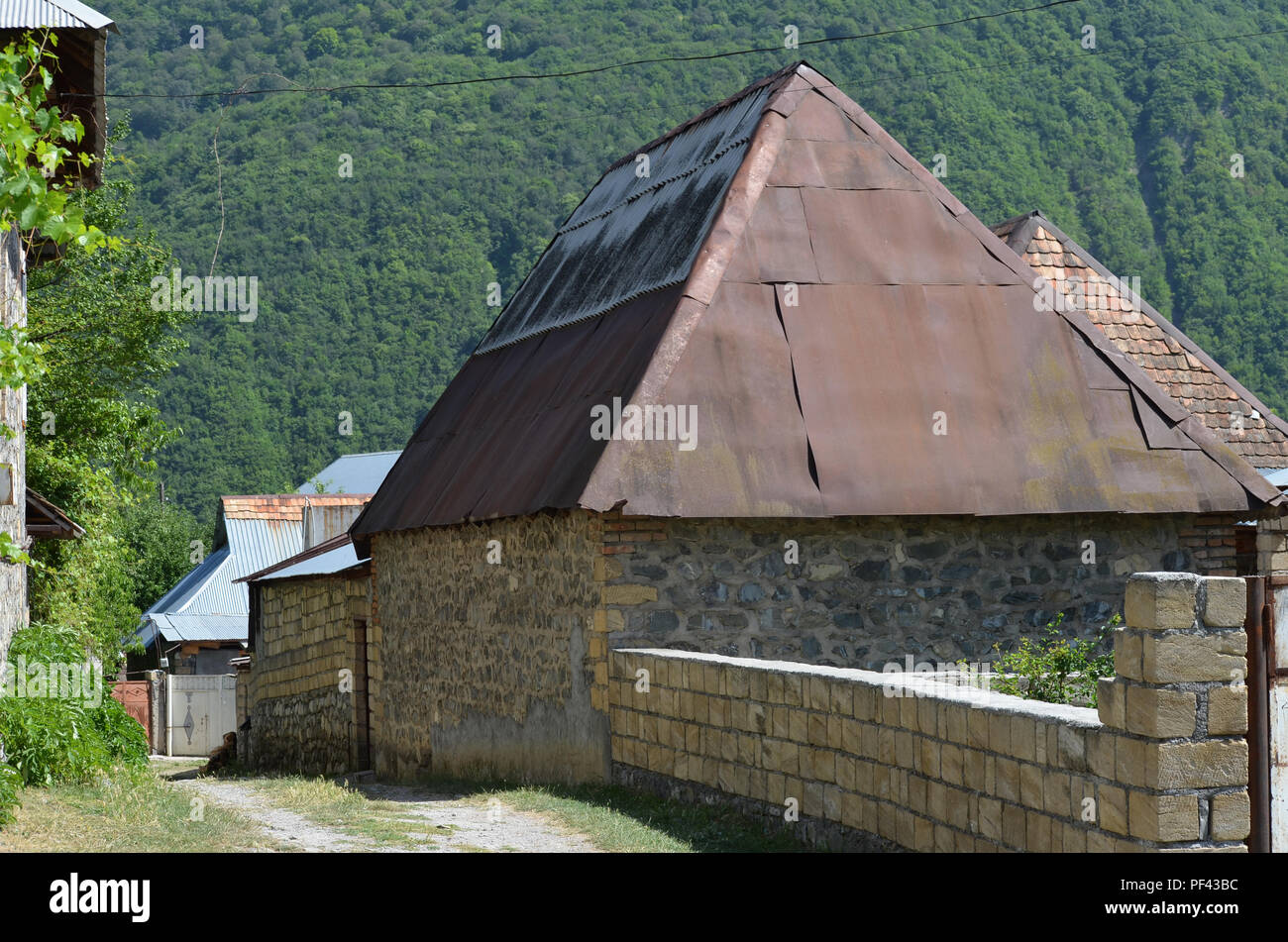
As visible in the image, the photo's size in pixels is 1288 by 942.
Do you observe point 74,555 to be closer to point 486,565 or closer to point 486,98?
point 486,565

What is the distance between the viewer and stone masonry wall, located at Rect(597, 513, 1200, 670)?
1115 centimetres

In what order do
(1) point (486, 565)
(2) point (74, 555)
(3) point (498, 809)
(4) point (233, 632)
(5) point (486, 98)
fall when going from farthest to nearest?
(5) point (486, 98), (4) point (233, 632), (2) point (74, 555), (1) point (486, 565), (3) point (498, 809)

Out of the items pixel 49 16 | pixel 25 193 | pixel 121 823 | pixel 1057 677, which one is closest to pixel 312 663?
pixel 49 16

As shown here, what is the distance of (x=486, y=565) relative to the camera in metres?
13.4

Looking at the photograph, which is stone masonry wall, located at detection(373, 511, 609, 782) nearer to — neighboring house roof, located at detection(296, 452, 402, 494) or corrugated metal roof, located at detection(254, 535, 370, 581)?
corrugated metal roof, located at detection(254, 535, 370, 581)

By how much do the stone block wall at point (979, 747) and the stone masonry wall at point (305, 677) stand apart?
819cm

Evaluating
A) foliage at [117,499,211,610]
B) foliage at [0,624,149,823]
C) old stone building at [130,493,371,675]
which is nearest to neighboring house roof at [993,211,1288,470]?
foliage at [0,624,149,823]

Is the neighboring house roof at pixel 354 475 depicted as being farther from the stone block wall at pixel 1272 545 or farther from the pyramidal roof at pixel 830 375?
the stone block wall at pixel 1272 545

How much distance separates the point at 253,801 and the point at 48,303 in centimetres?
1254

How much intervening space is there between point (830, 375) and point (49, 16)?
7.16 meters

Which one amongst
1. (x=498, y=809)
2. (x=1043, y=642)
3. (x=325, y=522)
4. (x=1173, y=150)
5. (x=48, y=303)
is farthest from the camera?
(x=1173, y=150)

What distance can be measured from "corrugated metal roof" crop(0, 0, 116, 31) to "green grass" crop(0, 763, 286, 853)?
6144 mm

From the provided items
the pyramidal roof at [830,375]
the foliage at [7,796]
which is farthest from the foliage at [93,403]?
the foliage at [7,796]

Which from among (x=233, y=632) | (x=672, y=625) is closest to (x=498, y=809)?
(x=672, y=625)
